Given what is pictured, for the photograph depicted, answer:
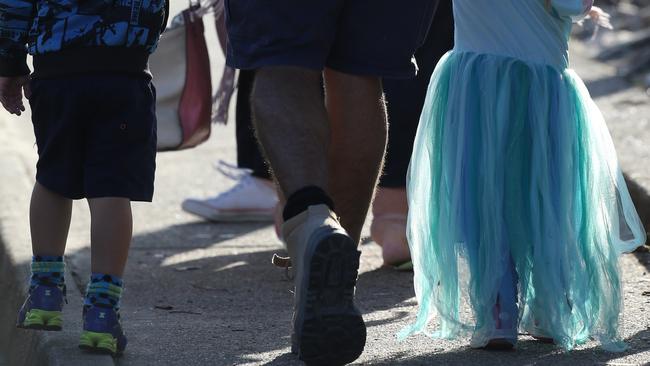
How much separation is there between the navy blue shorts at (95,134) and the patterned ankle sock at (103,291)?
216mm

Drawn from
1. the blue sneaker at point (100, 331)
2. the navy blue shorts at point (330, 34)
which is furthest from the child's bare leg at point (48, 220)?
the navy blue shorts at point (330, 34)

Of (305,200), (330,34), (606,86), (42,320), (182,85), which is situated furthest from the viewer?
(606,86)

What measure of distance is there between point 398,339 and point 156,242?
80.2 inches

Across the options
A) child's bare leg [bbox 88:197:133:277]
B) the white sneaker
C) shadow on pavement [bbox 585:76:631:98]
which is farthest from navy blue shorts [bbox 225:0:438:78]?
shadow on pavement [bbox 585:76:631:98]

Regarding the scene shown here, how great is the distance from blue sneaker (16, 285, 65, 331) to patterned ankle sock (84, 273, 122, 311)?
11 centimetres

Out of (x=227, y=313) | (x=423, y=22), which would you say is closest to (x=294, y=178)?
(x=423, y=22)

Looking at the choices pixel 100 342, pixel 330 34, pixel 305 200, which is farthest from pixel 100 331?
pixel 330 34

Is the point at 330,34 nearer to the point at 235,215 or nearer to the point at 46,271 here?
the point at 46,271

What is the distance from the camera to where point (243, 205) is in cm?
579

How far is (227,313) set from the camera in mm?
4180

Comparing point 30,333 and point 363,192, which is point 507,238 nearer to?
point 363,192

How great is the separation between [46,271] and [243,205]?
2298mm

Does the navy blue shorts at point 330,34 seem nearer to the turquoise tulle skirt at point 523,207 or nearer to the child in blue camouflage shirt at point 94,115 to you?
the turquoise tulle skirt at point 523,207

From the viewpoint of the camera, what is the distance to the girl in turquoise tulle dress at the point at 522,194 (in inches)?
133
